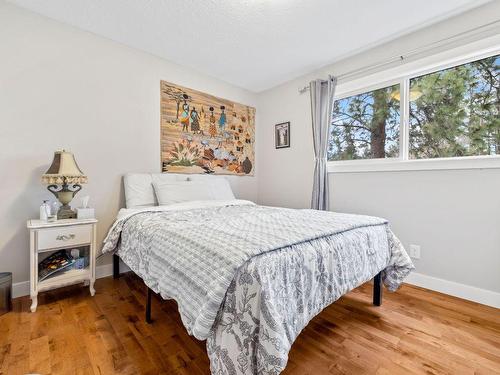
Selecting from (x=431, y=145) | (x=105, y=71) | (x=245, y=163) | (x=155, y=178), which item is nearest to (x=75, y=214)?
(x=155, y=178)

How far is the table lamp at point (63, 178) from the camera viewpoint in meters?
1.89

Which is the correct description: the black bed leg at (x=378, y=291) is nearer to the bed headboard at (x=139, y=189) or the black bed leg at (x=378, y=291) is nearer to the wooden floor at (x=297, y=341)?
the wooden floor at (x=297, y=341)

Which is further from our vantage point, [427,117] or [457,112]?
[427,117]

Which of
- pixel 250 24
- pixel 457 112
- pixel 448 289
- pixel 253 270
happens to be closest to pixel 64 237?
pixel 253 270

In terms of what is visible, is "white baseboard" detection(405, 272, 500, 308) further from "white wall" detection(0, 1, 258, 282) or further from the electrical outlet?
"white wall" detection(0, 1, 258, 282)

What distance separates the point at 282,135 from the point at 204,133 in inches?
43.0

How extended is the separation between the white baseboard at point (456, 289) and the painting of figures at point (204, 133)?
2.37m

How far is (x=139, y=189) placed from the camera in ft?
7.89

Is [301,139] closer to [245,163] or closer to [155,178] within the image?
[245,163]

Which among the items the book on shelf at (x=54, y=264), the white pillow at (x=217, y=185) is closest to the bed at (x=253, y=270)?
the book on shelf at (x=54, y=264)

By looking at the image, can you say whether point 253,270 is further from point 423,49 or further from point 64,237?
point 423,49

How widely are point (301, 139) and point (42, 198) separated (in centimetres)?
278

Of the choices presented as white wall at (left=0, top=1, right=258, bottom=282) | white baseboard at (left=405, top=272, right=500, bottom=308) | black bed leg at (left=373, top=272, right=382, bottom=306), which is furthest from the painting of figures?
white baseboard at (left=405, top=272, right=500, bottom=308)

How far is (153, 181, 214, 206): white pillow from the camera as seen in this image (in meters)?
2.40
